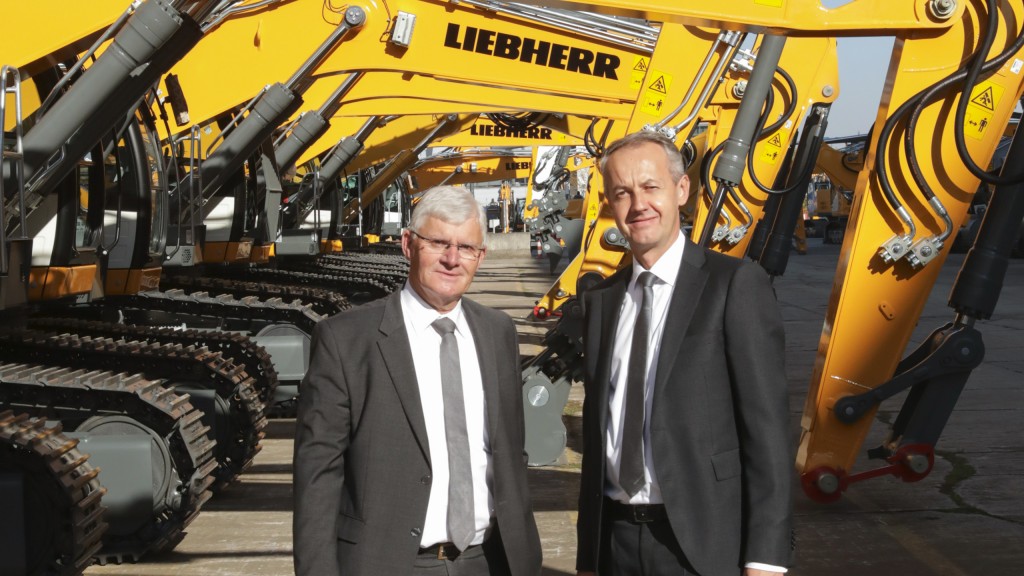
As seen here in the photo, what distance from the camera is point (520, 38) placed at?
11766 millimetres

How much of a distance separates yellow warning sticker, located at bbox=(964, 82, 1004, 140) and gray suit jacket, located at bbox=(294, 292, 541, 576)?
12.4 ft

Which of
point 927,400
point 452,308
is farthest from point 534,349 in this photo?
point 452,308

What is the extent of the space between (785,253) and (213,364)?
576cm

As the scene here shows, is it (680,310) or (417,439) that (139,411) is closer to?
(417,439)

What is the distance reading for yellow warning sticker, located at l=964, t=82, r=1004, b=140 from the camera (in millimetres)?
5945

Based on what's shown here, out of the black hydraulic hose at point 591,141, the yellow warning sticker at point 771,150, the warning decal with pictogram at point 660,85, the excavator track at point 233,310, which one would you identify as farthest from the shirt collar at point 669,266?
the black hydraulic hose at point 591,141

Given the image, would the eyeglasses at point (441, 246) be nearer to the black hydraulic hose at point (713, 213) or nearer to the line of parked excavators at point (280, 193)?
the line of parked excavators at point (280, 193)

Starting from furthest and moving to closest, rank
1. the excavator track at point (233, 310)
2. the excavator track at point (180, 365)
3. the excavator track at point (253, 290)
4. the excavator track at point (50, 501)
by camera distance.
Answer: the excavator track at point (253, 290)
the excavator track at point (233, 310)
the excavator track at point (180, 365)
the excavator track at point (50, 501)

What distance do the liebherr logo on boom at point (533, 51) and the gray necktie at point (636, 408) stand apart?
338 inches

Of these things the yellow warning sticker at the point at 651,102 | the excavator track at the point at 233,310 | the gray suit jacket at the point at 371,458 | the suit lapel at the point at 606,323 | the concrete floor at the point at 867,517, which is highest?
the yellow warning sticker at the point at 651,102

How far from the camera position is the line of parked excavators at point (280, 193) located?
5879mm

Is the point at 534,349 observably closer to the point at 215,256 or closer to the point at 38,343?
the point at 215,256

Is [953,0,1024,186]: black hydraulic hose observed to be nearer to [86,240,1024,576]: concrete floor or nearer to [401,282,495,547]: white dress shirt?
[86,240,1024,576]: concrete floor

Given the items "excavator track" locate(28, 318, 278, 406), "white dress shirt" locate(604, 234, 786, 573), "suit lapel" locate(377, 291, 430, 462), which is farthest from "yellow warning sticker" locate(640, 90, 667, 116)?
"suit lapel" locate(377, 291, 430, 462)
